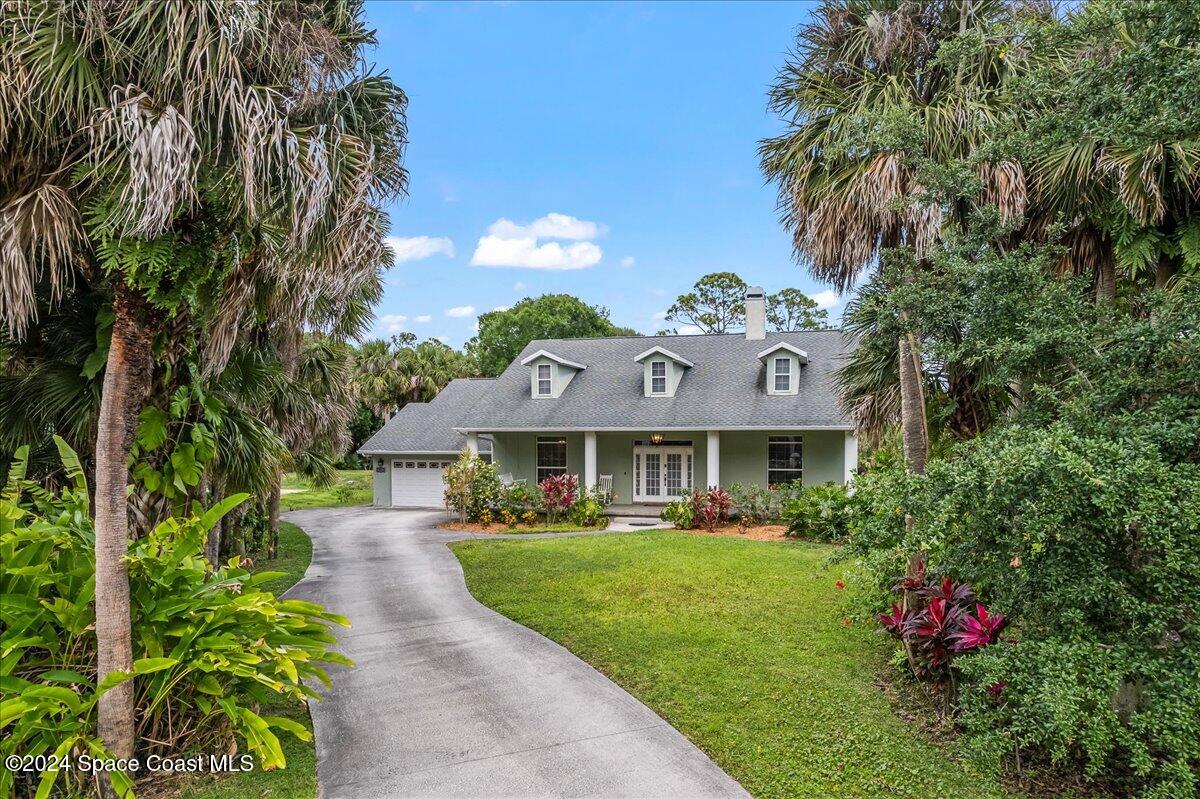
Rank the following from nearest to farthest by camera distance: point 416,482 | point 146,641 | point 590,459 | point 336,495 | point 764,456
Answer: point 146,641 < point 590,459 < point 764,456 < point 416,482 < point 336,495

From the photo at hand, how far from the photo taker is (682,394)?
19.3 m

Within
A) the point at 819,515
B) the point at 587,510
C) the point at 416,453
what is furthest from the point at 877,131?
the point at 416,453

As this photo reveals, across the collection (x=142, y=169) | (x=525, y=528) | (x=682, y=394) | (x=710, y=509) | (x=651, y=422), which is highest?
(x=142, y=169)

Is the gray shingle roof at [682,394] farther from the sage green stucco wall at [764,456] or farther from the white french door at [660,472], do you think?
the white french door at [660,472]

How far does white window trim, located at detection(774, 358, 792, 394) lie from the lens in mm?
18438

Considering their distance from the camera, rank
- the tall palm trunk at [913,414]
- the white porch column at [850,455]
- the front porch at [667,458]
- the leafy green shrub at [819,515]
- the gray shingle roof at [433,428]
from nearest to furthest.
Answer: the tall palm trunk at [913,414] → the leafy green shrub at [819,515] → the white porch column at [850,455] → the front porch at [667,458] → the gray shingle roof at [433,428]

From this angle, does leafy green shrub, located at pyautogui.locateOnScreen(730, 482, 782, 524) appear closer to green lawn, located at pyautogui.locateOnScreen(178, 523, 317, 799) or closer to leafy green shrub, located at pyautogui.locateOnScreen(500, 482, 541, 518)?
leafy green shrub, located at pyautogui.locateOnScreen(500, 482, 541, 518)

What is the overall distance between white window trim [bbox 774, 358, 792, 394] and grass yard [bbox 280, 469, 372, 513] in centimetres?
1572

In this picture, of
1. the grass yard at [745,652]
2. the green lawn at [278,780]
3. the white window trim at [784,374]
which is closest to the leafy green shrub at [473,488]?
the grass yard at [745,652]

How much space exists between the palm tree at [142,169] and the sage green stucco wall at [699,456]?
1520 centimetres

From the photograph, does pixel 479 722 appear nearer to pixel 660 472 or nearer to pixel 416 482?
pixel 660 472

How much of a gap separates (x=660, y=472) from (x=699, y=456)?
149cm

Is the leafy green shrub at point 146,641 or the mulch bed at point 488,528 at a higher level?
the leafy green shrub at point 146,641

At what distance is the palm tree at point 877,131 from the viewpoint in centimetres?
643
